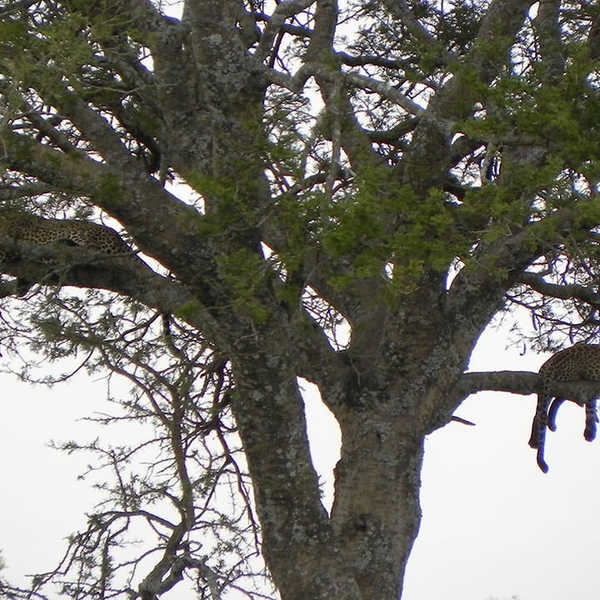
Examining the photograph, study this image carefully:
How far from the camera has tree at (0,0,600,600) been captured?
5.73m

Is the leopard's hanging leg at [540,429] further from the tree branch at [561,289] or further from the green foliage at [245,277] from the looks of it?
the green foliage at [245,277]

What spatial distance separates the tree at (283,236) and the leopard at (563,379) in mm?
323

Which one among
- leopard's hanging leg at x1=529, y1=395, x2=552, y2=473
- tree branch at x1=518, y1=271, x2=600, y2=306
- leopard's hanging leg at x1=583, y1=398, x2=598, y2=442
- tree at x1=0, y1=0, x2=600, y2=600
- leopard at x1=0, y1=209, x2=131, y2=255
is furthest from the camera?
leopard's hanging leg at x1=529, y1=395, x2=552, y2=473

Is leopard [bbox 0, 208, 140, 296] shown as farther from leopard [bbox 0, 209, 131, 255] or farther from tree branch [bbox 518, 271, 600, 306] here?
tree branch [bbox 518, 271, 600, 306]

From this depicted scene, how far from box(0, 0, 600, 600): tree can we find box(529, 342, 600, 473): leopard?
0.32 metres

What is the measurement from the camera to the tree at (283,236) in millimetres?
5734

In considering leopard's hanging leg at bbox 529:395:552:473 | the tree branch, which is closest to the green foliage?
the tree branch

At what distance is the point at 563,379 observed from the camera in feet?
26.8

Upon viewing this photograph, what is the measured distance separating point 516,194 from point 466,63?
1.22m

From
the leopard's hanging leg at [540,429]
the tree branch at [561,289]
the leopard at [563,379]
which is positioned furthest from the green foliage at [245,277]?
the leopard's hanging leg at [540,429]

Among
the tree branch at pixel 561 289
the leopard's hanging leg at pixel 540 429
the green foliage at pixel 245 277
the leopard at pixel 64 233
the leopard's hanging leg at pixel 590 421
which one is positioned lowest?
the green foliage at pixel 245 277

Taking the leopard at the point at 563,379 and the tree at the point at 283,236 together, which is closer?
the tree at the point at 283,236

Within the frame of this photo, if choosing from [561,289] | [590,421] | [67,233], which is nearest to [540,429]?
[590,421]

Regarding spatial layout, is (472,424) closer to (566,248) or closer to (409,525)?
(409,525)
